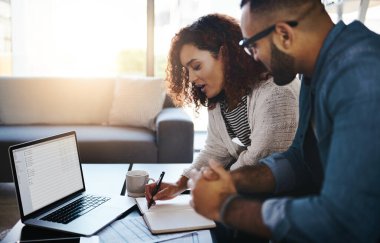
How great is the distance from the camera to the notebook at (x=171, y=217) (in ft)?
3.69

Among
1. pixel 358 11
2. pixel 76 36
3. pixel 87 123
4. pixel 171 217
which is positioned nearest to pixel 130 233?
pixel 171 217

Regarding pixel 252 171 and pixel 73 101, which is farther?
pixel 73 101

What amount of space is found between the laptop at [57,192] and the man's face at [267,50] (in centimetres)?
67

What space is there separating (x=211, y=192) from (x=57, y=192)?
2.30 ft

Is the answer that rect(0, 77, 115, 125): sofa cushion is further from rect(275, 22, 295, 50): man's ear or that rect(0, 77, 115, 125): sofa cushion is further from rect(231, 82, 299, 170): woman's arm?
rect(275, 22, 295, 50): man's ear

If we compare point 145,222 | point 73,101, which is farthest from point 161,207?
point 73,101

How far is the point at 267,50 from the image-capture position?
3.25 feet

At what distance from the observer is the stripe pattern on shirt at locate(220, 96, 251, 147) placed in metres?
1.67

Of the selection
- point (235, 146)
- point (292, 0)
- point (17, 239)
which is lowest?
point (17, 239)

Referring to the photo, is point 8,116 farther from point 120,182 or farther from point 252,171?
point 252,171

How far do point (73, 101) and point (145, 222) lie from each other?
7.88ft

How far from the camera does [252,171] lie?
121 cm

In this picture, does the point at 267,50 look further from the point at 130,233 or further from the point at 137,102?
the point at 137,102

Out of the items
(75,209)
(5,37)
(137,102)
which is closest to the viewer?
(75,209)
